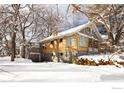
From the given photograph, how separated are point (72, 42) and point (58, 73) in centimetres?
26

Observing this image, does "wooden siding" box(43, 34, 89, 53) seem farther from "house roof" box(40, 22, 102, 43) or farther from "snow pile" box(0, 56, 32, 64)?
"snow pile" box(0, 56, 32, 64)

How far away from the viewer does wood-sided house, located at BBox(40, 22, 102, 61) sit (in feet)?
9.77

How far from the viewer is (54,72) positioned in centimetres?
296

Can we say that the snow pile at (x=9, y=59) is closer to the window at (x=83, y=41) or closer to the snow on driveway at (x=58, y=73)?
the snow on driveway at (x=58, y=73)

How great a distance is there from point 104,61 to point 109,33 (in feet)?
0.73

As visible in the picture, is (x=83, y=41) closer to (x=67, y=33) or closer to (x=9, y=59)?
(x=67, y=33)

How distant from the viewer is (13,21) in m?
2.99

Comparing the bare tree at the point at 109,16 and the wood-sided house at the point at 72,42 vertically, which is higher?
the bare tree at the point at 109,16

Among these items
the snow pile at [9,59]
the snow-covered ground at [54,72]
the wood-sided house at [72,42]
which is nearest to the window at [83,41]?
the wood-sided house at [72,42]

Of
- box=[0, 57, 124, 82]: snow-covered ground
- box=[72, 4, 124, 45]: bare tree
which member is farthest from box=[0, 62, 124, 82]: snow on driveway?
box=[72, 4, 124, 45]: bare tree

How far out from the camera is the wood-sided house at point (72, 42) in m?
2.98

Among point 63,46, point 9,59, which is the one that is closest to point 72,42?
point 63,46

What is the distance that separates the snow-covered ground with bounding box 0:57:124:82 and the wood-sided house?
9 cm

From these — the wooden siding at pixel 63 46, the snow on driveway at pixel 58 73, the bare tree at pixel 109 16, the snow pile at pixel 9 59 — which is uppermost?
the bare tree at pixel 109 16
